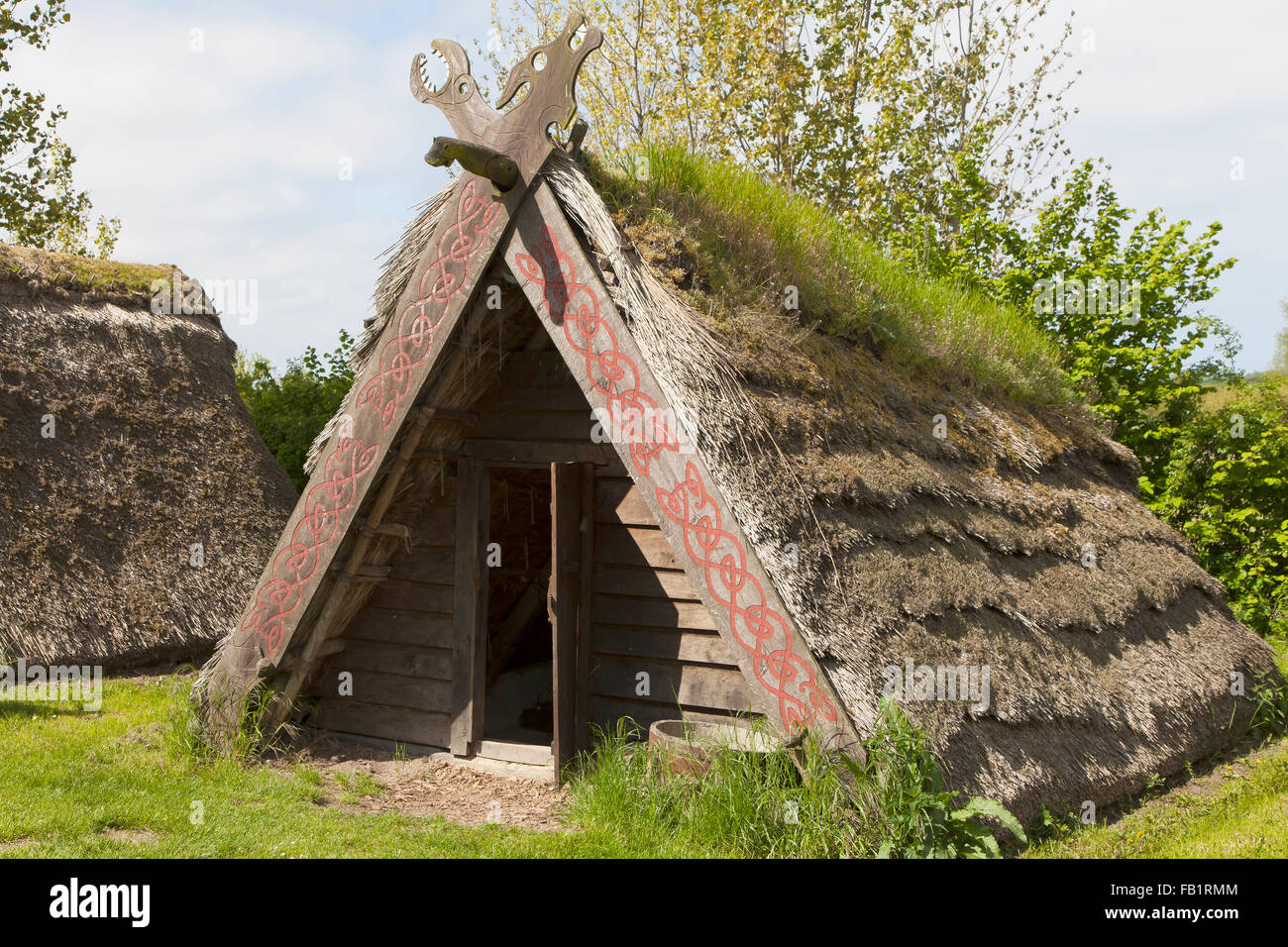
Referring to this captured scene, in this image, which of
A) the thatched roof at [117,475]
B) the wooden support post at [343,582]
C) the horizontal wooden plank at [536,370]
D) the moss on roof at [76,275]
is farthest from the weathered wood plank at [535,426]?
the moss on roof at [76,275]

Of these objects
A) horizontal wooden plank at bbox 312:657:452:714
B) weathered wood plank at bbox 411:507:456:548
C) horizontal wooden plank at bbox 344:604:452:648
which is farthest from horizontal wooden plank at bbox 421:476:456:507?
horizontal wooden plank at bbox 312:657:452:714

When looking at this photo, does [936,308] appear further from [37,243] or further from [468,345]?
[37,243]

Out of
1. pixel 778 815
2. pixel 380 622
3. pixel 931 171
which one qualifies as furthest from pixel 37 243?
pixel 778 815

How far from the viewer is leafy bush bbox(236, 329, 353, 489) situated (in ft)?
47.2

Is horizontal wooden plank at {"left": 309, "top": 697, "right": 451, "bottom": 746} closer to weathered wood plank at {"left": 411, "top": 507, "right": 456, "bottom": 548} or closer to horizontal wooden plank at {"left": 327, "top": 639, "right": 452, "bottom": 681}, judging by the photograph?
horizontal wooden plank at {"left": 327, "top": 639, "right": 452, "bottom": 681}

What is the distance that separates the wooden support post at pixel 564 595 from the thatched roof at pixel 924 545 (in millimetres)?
960

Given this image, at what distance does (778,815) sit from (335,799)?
2740 millimetres

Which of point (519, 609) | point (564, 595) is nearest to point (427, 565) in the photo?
point (564, 595)

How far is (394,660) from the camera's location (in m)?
7.02

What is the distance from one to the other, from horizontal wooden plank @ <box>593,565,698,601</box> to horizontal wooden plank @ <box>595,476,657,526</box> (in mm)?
294

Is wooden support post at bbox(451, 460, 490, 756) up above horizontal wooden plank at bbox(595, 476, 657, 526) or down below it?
below

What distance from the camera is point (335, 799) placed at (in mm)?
5965

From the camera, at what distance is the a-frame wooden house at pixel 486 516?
508 centimetres

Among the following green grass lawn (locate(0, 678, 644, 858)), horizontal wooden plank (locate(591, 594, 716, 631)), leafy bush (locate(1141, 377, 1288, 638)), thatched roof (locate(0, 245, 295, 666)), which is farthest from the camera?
leafy bush (locate(1141, 377, 1288, 638))
